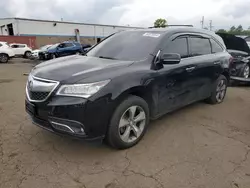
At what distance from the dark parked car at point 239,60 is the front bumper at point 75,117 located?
221 inches

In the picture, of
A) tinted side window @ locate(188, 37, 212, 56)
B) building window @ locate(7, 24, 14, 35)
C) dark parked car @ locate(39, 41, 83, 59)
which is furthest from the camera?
building window @ locate(7, 24, 14, 35)

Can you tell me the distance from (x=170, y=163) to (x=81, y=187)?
1.16m

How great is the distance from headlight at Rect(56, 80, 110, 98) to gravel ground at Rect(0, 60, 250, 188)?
89 centimetres

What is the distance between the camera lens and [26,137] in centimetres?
371

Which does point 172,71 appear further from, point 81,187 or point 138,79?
point 81,187

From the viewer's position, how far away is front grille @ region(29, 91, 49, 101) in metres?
2.97

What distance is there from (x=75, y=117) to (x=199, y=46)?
3.03m

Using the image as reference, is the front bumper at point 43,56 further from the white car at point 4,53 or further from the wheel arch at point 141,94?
the wheel arch at point 141,94

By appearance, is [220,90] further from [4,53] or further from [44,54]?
[44,54]

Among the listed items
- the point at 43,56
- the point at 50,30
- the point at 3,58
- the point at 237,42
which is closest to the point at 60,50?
the point at 43,56

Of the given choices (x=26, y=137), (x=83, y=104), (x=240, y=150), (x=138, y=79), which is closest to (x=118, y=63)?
(x=138, y=79)

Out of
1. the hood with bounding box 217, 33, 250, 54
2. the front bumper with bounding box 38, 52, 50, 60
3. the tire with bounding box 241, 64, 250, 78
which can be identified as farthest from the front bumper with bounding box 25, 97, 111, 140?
the front bumper with bounding box 38, 52, 50, 60

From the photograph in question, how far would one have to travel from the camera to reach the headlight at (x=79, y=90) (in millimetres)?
2820

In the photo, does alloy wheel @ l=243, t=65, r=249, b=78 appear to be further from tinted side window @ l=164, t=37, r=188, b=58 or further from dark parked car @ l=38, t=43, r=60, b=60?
dark parked car @ l=38, t=43, r=60, b=60
